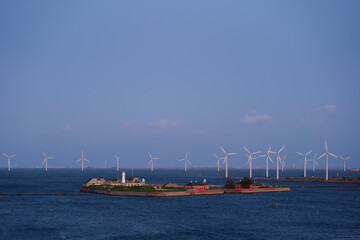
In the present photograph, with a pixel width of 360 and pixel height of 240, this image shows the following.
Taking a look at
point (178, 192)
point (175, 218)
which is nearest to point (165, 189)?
point (178, 192)

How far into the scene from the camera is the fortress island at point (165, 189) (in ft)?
440

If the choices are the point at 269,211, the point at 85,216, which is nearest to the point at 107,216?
the point at 85,216

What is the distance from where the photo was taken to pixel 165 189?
138 metres

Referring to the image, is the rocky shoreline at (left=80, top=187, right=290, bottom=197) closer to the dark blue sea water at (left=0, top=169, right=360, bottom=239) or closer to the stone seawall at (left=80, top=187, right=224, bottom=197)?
the stone seawall at (left=80, top=187, right=224, bottom=197)

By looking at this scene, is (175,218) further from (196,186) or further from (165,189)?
(196,186)

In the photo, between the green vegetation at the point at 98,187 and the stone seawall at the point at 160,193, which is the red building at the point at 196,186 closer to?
the stone seawall at the point at 160,193

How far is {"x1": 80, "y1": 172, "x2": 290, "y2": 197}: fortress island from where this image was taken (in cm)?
13400

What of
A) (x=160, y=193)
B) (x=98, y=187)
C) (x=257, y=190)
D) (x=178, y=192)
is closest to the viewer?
(x=160, y=193)

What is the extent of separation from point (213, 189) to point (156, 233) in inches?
3185

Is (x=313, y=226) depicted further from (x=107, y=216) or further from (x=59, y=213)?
(x=59, y=213)

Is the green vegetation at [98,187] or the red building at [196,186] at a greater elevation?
the red building at [196,186]

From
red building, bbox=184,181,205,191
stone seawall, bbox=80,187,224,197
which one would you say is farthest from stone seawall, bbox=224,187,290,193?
red building, bbox=184,181,205,191

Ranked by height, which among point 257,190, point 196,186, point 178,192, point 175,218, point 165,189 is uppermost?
point 196,186

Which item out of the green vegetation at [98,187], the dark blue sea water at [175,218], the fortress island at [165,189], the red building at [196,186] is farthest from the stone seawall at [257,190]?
the green vegetation at [98,187]
